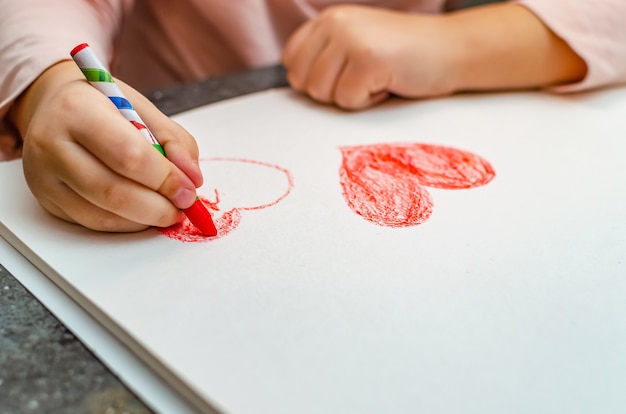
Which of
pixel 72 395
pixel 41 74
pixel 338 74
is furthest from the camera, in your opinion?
pixel 338 74

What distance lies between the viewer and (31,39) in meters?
0.48

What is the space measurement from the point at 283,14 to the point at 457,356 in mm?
570

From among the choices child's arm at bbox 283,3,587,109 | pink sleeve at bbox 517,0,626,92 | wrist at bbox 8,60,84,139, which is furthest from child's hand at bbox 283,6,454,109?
wrist at bbox 8,60,84,139

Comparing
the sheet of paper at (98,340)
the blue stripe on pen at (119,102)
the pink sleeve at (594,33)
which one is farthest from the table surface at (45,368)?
the pink sleeve at (594,33)

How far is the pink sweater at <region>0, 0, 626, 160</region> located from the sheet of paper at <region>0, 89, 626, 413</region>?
3.9 inches

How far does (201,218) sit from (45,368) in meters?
0.12

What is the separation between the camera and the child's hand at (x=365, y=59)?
58 centimetres


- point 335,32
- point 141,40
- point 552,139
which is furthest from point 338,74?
point 141,40

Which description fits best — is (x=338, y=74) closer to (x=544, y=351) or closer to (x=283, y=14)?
(x=283, y=14)

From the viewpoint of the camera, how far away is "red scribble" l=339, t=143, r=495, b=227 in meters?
0.42

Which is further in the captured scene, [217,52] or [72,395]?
[217,52]

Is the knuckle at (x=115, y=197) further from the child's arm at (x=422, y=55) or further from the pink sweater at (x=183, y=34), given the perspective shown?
the child's arm at (x=422, y=55)

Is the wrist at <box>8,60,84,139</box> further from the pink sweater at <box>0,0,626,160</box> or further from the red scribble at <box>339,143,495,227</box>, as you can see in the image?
the red scribble at <box>339,143,495,227</box>

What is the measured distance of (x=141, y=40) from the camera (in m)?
0.78
